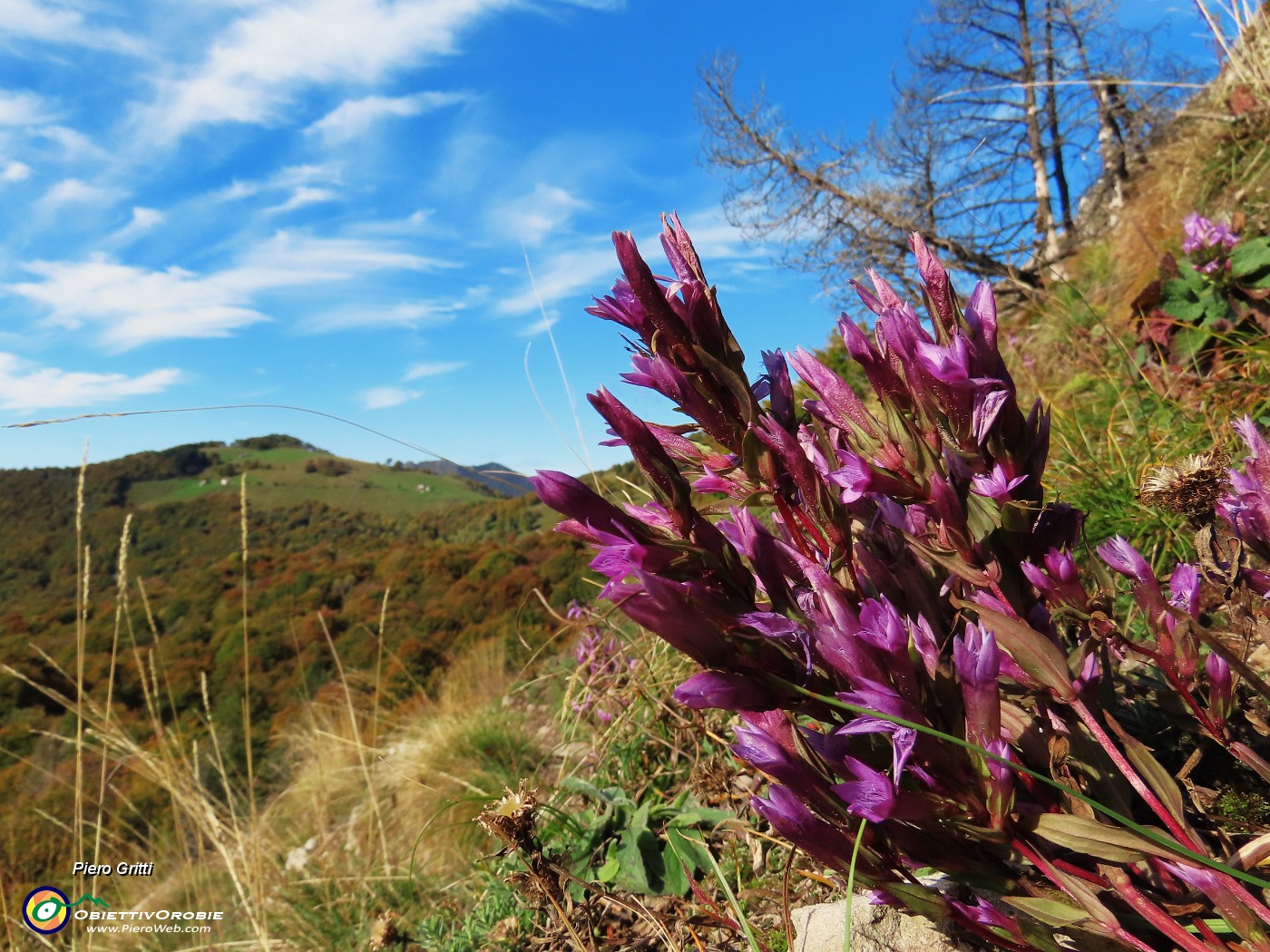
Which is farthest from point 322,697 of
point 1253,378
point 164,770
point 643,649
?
point 1253,378

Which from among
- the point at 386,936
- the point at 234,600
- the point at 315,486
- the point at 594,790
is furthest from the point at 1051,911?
the point at 315,486

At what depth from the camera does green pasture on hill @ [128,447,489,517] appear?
42991mm

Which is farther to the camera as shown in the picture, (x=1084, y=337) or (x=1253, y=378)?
(x=1084, y=337)

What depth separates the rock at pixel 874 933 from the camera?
3.70 feet

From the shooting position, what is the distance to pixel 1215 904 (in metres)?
0.77

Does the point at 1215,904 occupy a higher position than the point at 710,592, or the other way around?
the point at 710,592

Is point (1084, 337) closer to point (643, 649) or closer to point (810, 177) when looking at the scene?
point (643, 649)

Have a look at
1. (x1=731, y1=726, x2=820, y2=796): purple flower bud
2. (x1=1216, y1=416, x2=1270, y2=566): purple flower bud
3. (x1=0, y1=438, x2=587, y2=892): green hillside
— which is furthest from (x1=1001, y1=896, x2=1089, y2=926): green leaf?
(x1=0, y1=438, x2=587, y2=892): green hillside

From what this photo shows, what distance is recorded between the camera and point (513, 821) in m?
1.22

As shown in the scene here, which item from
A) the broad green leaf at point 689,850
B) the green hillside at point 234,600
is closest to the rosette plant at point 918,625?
the broad green leaf at point 689,850

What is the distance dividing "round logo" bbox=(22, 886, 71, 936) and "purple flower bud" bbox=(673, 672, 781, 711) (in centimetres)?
580

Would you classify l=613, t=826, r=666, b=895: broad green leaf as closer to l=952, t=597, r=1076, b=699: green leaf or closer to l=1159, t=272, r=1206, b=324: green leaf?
l=952, t=597, r=1076, b=699: green leaf

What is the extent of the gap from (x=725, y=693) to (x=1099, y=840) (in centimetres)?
43

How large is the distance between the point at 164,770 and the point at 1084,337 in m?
5.28
